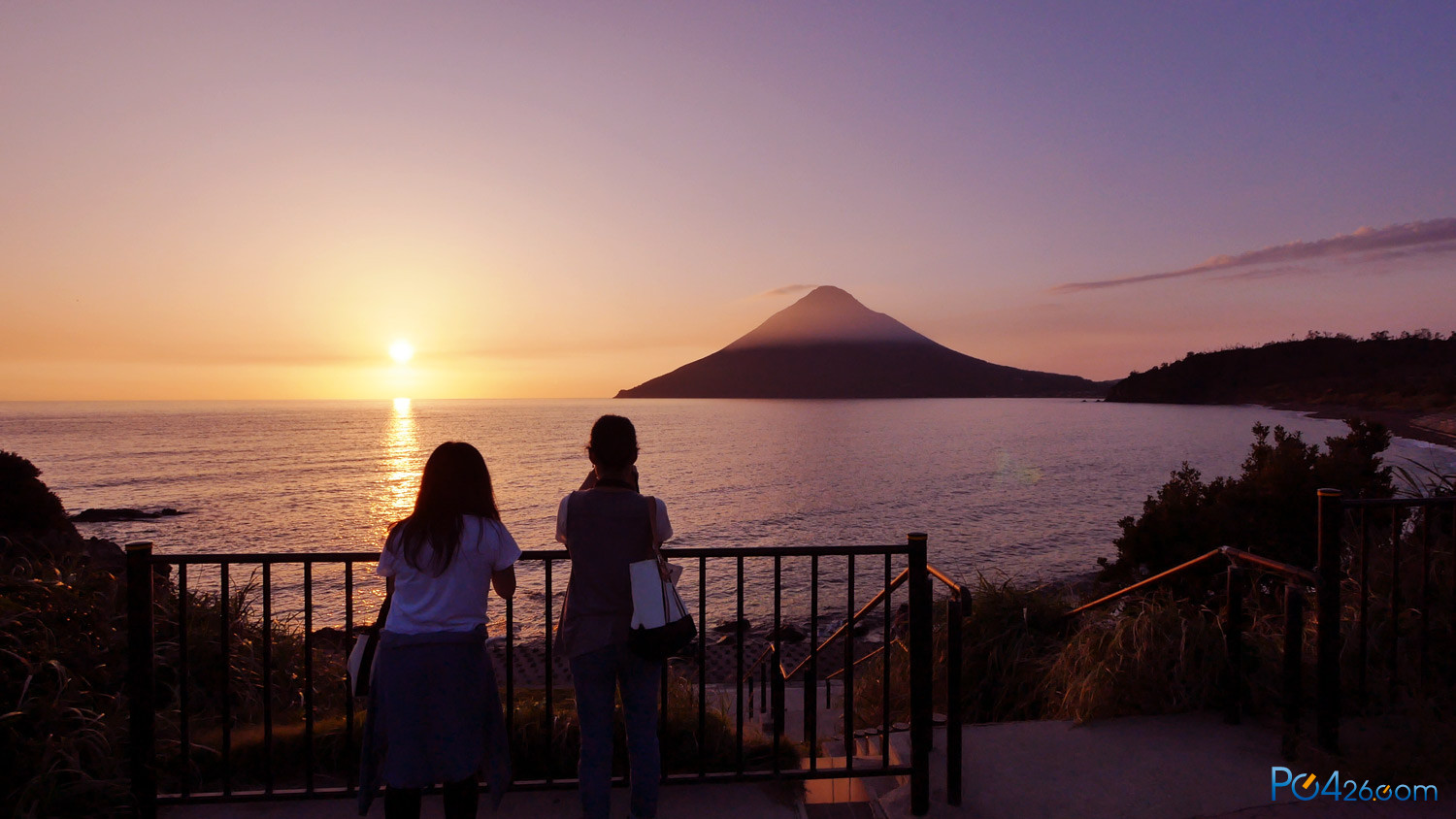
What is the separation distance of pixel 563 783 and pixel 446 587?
1.30 metres

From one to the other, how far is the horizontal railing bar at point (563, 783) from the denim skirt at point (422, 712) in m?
0.70

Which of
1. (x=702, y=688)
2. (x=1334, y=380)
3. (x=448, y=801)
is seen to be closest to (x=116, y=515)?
(x=448, y=801)

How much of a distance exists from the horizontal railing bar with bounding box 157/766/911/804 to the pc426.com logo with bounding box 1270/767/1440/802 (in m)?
1.89

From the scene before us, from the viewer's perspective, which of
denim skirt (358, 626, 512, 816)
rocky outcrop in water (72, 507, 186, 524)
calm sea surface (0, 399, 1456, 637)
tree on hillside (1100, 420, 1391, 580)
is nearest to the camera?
denim skirt (358, 626, 512, 816)

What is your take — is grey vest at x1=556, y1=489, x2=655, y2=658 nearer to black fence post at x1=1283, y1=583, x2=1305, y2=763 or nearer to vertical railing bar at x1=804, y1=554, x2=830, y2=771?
vertical railing bar at x1=804, y1=554, x2=830, y2=771

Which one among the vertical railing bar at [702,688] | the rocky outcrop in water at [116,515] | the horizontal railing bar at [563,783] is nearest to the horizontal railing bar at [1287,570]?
the horizontal railing bar at [563,783]

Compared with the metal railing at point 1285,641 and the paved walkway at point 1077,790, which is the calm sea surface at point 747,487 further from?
the paved walkway at point 1077,790

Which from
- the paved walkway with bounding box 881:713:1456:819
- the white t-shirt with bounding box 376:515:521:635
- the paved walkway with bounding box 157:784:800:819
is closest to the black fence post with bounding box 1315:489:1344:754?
the paved walkway with bounding box 881:713:1456:819

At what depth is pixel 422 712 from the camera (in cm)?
279

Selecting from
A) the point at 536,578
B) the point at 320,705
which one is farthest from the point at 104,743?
the point at 536,578

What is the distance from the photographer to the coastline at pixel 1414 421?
171 ft

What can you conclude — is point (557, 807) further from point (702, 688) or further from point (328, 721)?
point (328, 721)

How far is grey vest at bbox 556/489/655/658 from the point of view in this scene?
3.05 m

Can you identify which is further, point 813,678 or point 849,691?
point 813,678
